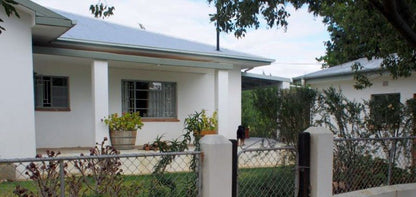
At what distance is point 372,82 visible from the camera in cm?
975

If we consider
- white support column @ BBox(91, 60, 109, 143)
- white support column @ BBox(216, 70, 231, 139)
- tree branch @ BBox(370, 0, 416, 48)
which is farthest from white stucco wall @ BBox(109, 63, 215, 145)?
tree branch @ BBox(370, 0, 416, 48)

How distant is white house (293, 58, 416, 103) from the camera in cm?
888

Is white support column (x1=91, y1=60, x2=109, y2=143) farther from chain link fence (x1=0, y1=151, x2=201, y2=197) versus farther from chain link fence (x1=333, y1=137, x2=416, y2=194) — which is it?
chain link fence (x1=333, y1=137, x2=416, y2=194)

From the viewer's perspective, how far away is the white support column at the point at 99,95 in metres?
9.20

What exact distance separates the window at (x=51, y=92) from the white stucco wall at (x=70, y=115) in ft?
0.53

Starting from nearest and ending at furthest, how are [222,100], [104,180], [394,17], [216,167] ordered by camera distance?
1. [216,167]
2. [104,180]
3. [394,17]
4. [222,100]

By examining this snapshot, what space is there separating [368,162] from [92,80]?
276 inches

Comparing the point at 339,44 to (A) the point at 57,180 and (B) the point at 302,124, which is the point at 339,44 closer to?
(B) the point at 302,124

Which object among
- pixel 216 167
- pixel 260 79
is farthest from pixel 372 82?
pixel 216 167

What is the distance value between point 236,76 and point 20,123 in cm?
733

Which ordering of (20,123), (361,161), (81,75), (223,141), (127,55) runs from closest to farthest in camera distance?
1. (223,141)
2. (361,161)
3. (20,123)
4. (127,55)
5. (81,75)

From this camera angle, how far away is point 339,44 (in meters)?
7.89

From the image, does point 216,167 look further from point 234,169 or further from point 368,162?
point 368,162

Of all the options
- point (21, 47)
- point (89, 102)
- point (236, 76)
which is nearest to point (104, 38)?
point (89, 102)
